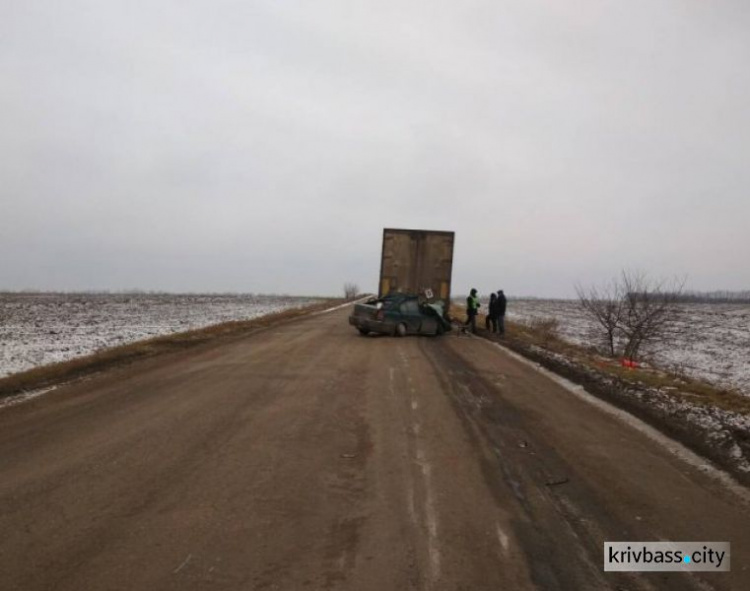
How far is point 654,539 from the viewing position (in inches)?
206

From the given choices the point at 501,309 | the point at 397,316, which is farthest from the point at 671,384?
the point at 501,309

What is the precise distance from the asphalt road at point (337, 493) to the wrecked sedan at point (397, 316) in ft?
38.0

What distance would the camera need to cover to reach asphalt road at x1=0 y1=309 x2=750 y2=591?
448 centimetres

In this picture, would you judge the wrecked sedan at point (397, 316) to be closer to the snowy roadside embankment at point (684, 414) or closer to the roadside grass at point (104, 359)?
the roadside grass at point (104, 359)

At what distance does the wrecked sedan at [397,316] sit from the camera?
75.2 feet

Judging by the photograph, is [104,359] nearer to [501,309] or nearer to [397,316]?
[397,316]

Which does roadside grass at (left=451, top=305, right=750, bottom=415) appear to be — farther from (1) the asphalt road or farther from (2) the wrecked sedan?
(2) the wrecked sedan

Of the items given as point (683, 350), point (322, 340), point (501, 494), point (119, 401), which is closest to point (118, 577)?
point (501, 494)

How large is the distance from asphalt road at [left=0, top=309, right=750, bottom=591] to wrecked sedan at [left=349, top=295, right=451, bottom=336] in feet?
38.0

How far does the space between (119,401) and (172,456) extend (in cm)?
383

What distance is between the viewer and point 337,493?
605 centimetres

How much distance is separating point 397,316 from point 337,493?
1727 centimetres

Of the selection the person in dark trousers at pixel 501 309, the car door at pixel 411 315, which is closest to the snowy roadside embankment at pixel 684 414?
the car door at pixel 411 315

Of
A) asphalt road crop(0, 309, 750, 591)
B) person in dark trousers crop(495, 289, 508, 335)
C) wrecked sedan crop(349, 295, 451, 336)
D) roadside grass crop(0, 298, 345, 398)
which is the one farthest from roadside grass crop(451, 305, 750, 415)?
roadside grass crop(0, 298, 345, 398)
